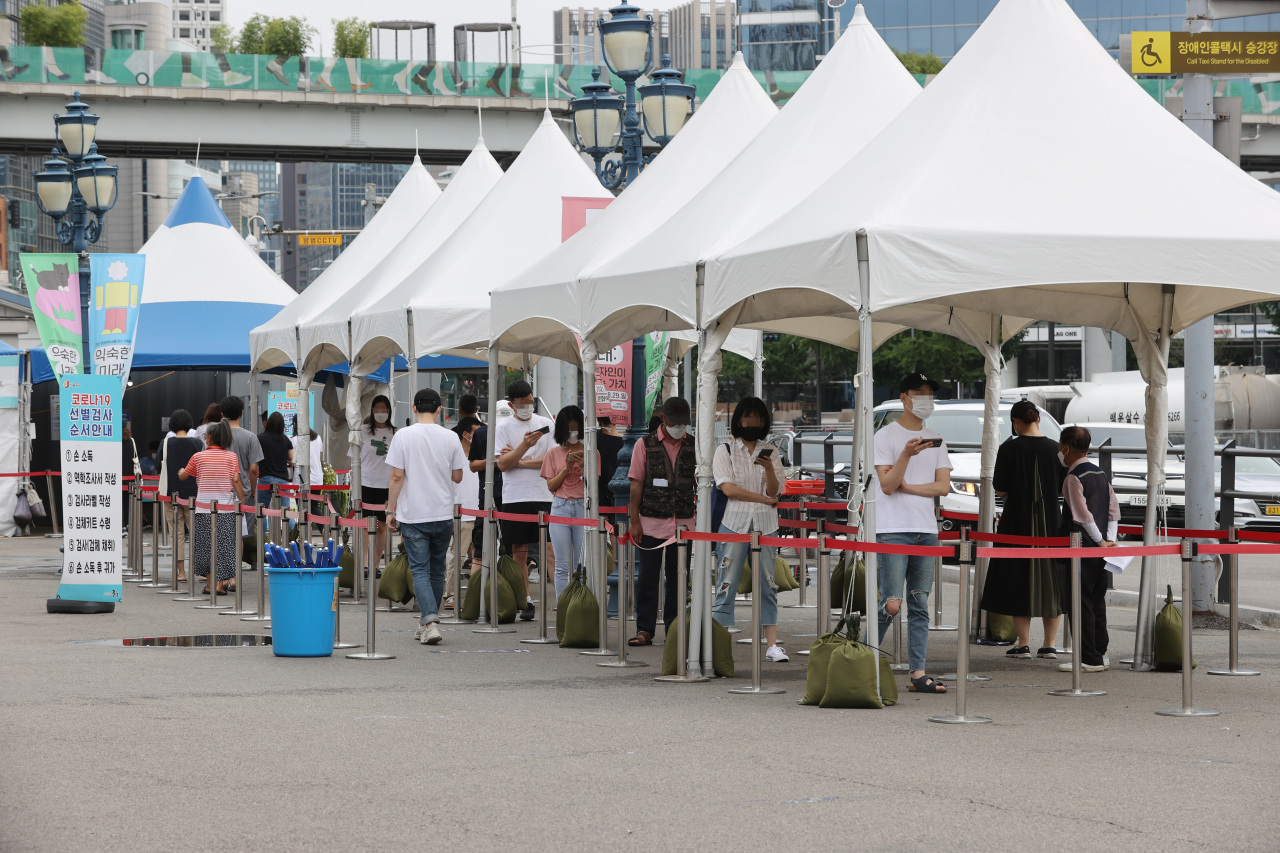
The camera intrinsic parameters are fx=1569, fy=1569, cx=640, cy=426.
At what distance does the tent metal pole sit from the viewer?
11008mm

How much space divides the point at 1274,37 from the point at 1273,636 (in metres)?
5.03

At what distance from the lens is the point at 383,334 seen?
53.8ft

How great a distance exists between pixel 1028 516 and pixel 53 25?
66.3 metres

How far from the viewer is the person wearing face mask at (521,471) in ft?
48.2

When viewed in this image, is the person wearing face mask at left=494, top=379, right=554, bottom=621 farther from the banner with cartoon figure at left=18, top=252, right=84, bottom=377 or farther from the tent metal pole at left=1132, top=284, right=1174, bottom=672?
the tent metal pole at left=1132, top=284, right=1174, bottom=672

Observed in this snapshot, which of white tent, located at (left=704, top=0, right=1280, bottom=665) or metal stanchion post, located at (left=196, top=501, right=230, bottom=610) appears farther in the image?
metal stanchion post, located at (left=196, top=501, right=230, bottom=610)

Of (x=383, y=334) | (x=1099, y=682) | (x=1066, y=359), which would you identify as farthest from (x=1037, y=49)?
(x=1066, y=359)

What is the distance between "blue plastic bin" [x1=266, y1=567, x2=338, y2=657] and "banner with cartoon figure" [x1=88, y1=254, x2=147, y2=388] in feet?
13.8

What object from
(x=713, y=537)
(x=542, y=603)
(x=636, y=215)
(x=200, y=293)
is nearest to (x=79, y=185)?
(x=200, y=293)

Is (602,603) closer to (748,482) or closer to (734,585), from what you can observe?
(734,585)

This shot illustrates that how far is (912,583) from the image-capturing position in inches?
388

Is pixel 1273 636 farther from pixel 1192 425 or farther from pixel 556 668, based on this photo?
pixel 556 668

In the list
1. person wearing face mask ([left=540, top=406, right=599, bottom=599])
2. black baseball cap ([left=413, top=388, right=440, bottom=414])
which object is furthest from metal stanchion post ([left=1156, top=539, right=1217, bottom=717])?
black baseball cap ([left=413, top=388, right=440, bottom=414])

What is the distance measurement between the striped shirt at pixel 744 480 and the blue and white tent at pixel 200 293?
1606 cm
